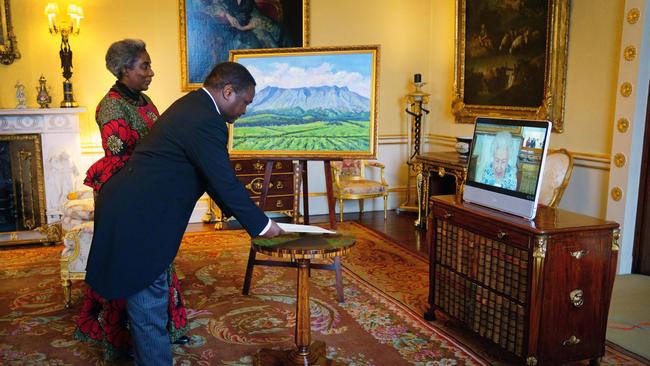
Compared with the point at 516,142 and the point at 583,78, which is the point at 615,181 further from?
the point at 516,142

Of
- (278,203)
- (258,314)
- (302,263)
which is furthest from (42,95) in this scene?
(302,263)

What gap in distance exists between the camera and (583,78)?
17.4 ft

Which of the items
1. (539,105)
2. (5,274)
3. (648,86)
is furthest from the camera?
(539,105)

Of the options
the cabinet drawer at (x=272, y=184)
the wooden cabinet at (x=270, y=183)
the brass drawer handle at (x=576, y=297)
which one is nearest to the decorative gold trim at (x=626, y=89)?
the brass drawer handle at (x=576, y=297)

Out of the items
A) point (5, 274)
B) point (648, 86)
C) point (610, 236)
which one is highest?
point (648, 86)

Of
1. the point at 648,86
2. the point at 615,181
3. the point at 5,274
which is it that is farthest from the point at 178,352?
the point at 648,86

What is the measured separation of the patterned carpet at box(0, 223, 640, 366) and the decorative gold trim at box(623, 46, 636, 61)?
2.48m

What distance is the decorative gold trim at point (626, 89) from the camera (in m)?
4.76

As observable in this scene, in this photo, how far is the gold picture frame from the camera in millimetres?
6223

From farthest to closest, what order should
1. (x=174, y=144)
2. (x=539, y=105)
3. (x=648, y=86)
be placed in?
(x=539, y=105) < (x=648, y=86) < (x=174, y=144)

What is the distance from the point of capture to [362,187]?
710cm

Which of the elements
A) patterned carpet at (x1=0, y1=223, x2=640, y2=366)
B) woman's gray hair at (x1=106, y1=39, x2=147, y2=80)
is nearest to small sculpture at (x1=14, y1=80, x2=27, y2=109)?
patterned carpet at (x1=0, y1=223, x2=640, y2=366)

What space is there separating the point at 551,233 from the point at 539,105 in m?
3.13

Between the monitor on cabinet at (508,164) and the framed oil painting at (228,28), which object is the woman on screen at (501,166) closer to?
the monitor on cabinet at (508,164)
